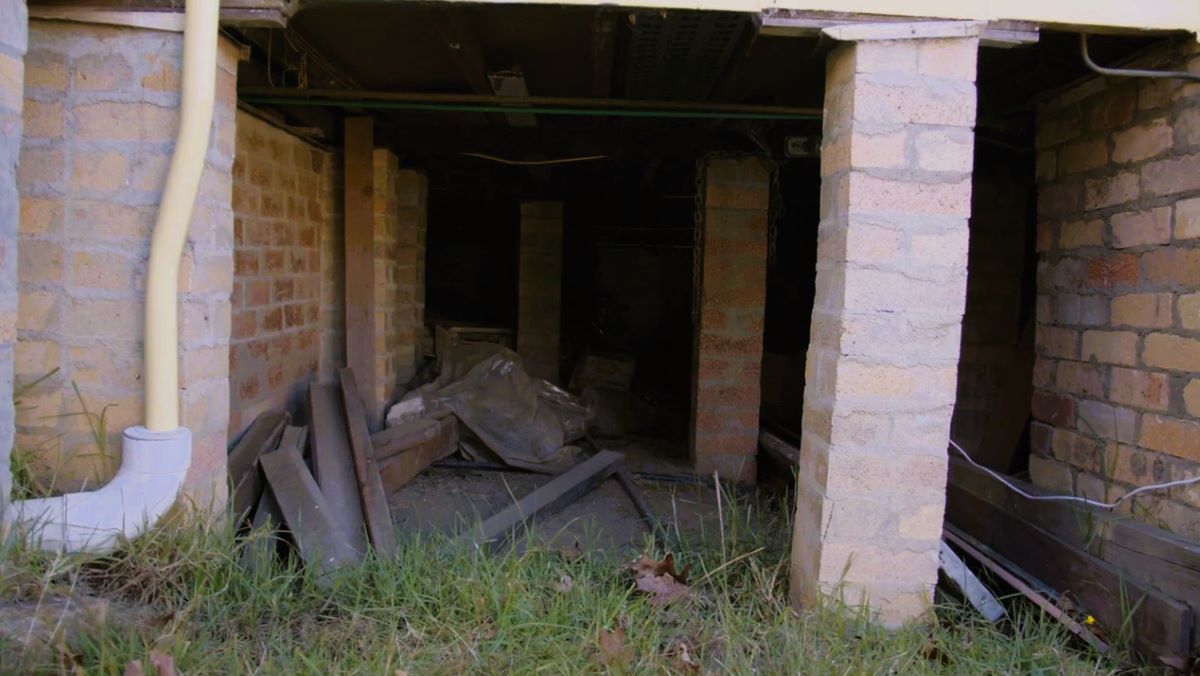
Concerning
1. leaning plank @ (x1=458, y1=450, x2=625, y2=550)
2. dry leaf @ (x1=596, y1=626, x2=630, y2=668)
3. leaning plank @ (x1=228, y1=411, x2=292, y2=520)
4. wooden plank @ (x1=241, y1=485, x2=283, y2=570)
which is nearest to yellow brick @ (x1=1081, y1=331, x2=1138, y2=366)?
dry leaf @ (x1=596, y1=626, x2=630, y2=668)

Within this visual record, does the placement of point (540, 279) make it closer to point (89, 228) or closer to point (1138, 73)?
point (89, 228)

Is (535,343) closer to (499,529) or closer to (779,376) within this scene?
(779,376)

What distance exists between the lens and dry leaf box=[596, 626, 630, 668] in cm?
240

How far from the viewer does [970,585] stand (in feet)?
9.80

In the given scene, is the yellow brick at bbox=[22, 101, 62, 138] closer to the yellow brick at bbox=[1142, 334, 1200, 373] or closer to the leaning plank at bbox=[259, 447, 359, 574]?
the leaning plank at bbox=[259, 447, 359, 574]

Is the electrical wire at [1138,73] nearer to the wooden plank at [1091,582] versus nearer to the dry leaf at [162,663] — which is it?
the wooden plank at [1091,582]

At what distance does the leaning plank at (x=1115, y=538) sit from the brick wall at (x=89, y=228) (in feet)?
11.2

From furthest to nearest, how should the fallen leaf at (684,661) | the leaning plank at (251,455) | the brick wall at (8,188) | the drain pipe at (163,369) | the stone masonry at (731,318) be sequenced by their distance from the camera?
the stone masonry at (731,318) → the leaning plank at (251,455) → the drain pipe at (163,369) → the fallen leaf at (684,661) → the brick wall at (8,188)

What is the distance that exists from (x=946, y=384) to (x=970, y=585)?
0.83 metres

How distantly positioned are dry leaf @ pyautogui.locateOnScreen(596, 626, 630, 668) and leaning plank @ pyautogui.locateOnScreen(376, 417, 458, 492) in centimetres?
224

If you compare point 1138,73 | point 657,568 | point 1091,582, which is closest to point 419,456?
point 657,568

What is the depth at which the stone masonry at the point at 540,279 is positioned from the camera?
750 cm

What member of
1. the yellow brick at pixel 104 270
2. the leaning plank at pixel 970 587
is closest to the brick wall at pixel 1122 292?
the leaning plank at pixel 970 587

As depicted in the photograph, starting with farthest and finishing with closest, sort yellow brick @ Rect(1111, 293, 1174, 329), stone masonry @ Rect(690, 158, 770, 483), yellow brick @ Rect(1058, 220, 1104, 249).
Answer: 1. stone masonry @ Rect(690, 158, 770, 483)
2. yellow brick @ Rect(1058, 220, 1104, 249)
3. yellow brick @ Rect(1111, 293, 1174, 329)
